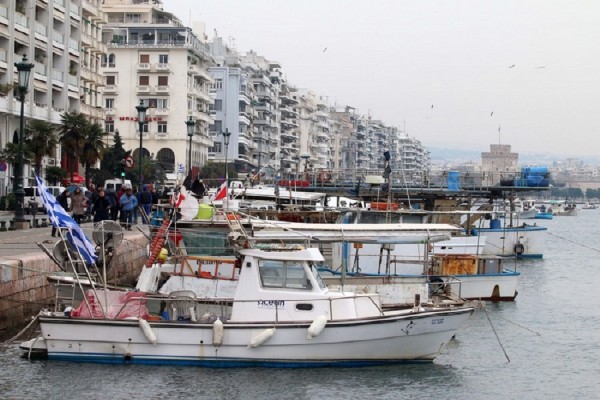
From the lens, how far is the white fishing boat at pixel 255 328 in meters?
21.2

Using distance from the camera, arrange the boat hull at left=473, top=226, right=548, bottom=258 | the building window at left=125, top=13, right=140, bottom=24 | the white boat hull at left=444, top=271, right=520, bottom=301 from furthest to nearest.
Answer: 1. the building window at left=125, top=13, right=140, bottom=24
2. the boat hull at left=473, top=226, right=548, bottom=258
3. the white boat hull at left=444, top=271, right=520, bottom=301

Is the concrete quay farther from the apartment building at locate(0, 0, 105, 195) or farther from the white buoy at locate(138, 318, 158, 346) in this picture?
the apartment building at locate(0, 0, 105, 195)

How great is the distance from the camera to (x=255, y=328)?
2112 cm

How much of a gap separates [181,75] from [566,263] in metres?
52.3

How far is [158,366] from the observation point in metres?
21.3

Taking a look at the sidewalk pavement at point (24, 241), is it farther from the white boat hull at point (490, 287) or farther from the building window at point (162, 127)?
the building window at point (162, 127)

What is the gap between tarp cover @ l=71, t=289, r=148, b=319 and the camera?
845 inches

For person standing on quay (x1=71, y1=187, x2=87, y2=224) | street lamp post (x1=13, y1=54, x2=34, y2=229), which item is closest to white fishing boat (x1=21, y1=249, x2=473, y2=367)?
person standing on quay (x1=71, y1=187, x2=87, y2=224)

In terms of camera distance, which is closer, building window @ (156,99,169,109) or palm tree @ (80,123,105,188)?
palm tree @ (80,123,105,188)

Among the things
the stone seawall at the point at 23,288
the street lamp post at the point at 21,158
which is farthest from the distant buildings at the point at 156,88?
the stone seawall at the point at 23,288

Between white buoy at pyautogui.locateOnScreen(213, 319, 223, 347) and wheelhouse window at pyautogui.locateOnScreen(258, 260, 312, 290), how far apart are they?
1.21 meters

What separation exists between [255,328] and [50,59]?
47.6 meters

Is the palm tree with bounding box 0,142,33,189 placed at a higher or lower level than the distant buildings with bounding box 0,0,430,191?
lower

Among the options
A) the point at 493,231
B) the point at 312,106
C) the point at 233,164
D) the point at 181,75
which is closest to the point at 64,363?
the point at 493,231
